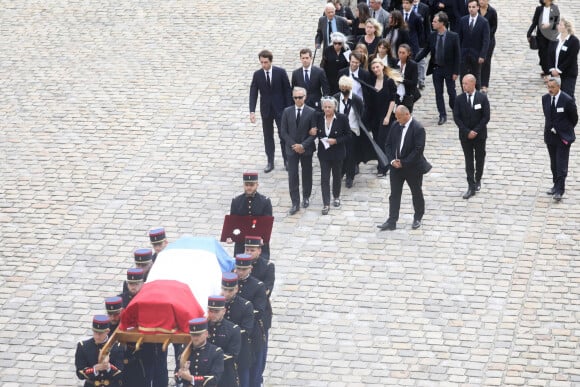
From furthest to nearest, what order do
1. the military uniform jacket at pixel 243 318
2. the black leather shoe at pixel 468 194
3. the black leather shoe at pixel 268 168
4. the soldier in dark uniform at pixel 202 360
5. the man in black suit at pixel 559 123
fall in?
the black leather shoe at pixel 268 168 → the black leather shoe at pixel 468 194 → the man in black suit at pixel 559 123 → the military uniform jacket at pixel 243 318 → the soldier in dark uniform at pixel 202 360

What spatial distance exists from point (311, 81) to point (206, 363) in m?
6.83

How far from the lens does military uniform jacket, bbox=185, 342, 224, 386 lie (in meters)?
11.4

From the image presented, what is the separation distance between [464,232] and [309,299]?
8.13 feet

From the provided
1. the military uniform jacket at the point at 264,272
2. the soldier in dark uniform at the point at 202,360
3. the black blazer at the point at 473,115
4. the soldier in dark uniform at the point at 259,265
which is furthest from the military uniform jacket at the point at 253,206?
the black blazer at the point at 473,115

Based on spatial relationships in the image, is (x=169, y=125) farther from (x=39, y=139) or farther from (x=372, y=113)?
(x=372, y=113)

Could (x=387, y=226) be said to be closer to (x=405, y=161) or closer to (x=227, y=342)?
(x=405, y=161)

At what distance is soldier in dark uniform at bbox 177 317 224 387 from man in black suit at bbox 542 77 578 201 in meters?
6.54

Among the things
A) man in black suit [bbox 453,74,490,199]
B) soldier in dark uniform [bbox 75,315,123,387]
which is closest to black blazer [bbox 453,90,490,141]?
man in black suit [bbox 453,74,490,199]

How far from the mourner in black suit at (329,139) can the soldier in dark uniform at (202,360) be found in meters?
5.20

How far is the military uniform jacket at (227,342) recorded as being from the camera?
38.5 ft

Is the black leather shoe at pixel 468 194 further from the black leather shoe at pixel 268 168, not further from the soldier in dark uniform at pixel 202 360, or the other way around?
the soldier in dark uniform at pixel 202 360

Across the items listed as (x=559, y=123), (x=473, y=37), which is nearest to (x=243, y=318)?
(x=559, y=123)

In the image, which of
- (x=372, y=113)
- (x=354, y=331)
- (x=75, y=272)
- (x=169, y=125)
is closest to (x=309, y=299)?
(x=354, y=331)

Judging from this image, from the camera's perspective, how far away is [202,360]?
11383mm
